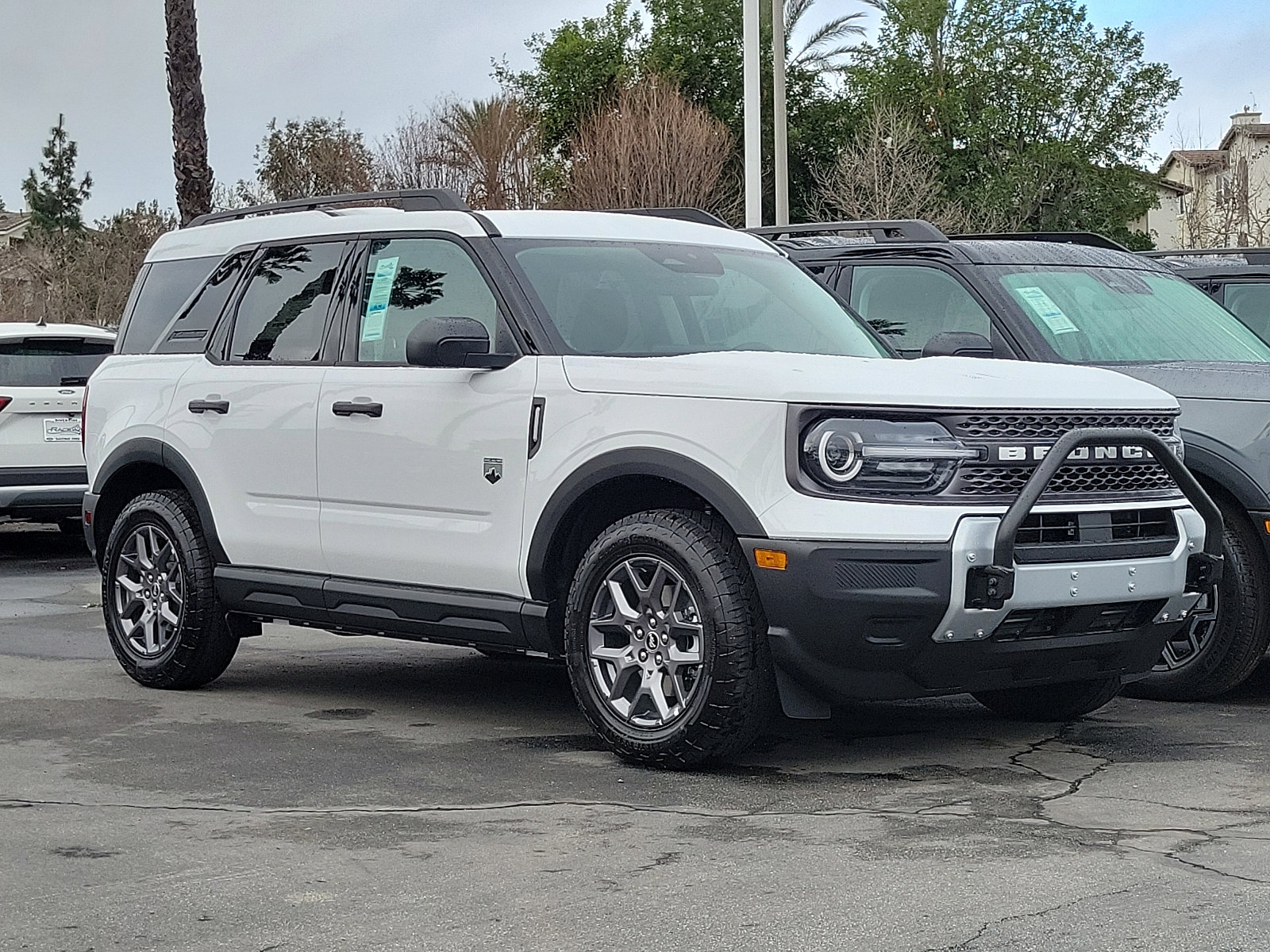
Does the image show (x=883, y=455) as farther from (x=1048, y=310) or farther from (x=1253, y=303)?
(x=1253, y=303)

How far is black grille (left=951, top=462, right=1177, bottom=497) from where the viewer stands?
5855mm

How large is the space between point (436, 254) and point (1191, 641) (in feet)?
10.9

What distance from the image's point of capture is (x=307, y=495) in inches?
294

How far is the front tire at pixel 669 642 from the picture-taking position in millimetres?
5980

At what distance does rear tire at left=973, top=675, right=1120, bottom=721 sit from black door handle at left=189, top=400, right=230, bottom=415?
10.6 feet

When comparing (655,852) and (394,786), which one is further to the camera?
(394,786)

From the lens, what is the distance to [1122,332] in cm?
845

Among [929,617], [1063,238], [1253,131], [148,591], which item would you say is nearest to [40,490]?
[148,591]

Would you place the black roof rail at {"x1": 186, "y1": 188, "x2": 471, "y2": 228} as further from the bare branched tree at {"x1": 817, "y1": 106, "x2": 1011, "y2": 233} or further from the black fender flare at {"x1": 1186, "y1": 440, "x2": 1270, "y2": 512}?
the bare branched tree at {"x1": 817, "y1": 106, "x2": 1011, "y2": 233}

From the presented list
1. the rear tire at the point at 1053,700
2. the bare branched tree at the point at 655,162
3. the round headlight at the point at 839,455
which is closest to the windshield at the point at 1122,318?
the rear tire at the point at 1053,700

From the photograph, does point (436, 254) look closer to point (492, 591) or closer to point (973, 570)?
point (492, 591)

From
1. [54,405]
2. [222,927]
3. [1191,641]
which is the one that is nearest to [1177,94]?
[54,405]

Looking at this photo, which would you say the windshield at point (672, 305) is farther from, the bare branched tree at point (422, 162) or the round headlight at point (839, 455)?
the bare branched tree at point (422, 162)

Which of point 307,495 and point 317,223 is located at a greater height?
point 317,223
